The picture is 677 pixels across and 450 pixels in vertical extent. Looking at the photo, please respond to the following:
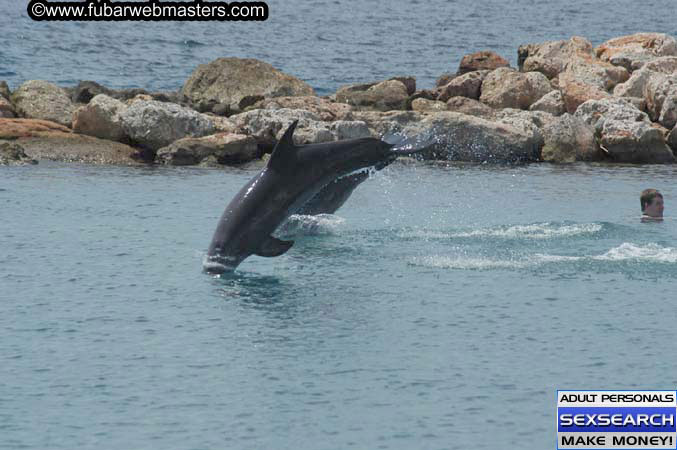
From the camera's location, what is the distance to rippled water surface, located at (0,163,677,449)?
11648mm

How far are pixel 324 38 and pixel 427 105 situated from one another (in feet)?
145

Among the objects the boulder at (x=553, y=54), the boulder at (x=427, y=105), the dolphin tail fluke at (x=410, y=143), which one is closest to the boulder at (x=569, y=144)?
the boulder at (x=427, y=105)

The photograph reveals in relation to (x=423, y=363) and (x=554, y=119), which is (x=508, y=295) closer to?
(x=423, y=363)

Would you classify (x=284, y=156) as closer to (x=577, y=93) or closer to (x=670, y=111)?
(x=670, y=111)

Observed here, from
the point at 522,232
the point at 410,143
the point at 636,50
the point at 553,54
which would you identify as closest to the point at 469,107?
the point at 553,54

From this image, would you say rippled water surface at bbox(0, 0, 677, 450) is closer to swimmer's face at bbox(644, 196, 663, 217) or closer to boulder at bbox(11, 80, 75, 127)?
swimmer's face at bbox(644, 196, 663, 217)

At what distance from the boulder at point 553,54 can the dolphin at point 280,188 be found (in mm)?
21962

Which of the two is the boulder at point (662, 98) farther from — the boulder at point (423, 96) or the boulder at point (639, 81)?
the boulder at point (423, 96)

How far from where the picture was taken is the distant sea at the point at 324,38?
6003cm

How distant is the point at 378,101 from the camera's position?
120 feet

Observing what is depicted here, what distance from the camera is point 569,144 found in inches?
1273

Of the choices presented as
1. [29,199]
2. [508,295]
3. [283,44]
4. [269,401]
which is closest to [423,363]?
[269,401]

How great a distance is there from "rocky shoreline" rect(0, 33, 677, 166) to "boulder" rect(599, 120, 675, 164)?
3 centimetres

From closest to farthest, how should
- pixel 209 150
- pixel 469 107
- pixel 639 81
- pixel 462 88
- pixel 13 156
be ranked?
pixel 13 156 → pixel 209 150 → pixel 469 107 → pixel 639 81 → pixel 462 88
